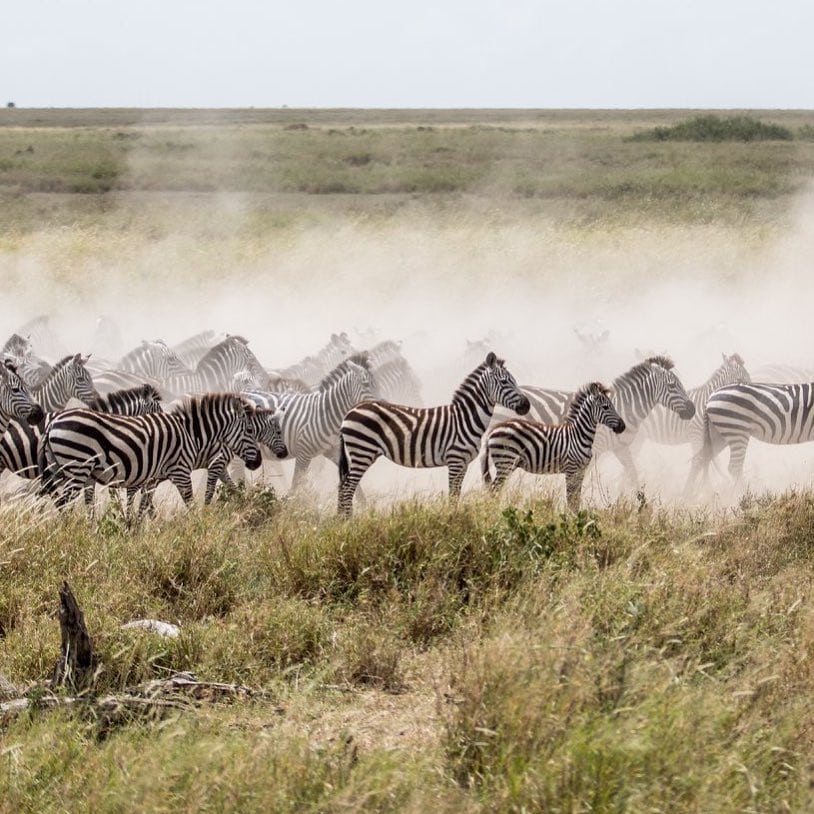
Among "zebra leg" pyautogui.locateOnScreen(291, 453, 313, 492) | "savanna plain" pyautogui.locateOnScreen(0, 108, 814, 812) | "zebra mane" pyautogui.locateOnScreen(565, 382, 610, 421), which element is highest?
"zebra mane" pyautogui.locateOnScreen(565, 382, 610, 421)

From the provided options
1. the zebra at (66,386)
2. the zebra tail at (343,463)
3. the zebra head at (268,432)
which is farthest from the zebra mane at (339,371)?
the zebra at (66,386)

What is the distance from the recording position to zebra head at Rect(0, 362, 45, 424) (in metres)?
9.68

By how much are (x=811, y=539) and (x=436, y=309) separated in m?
16.5

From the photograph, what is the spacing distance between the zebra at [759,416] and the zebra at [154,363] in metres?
6.47

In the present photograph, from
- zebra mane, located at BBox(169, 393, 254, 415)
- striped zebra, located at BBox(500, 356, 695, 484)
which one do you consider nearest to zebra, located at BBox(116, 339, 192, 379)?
zebra mane, located at BBox(169, 393, 254, 415)

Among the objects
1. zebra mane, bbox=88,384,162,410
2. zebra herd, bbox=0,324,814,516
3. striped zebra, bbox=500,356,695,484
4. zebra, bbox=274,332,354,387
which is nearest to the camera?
zebra herd, bbox=0,324,814,516

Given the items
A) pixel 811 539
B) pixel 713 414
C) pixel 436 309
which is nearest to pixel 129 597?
pixel 811 539

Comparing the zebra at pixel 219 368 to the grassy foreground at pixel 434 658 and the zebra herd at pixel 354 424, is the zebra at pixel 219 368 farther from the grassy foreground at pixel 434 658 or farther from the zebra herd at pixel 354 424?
the grassy foreground at pixel 434 658

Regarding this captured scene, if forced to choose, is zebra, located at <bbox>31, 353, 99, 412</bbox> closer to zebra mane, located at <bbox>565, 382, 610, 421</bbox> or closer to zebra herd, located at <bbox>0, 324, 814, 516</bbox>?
zebra herd, located at <bbox>0, 324, 814, 516</bbox>

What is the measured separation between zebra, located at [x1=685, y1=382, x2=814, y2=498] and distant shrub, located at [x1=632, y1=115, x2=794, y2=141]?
38.6 m

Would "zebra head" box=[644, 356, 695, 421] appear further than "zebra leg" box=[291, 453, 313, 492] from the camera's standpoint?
Yes

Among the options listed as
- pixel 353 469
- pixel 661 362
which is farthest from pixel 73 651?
pixel 661 362

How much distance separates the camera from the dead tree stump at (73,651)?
4.88 m

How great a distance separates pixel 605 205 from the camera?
3119 centimetres
